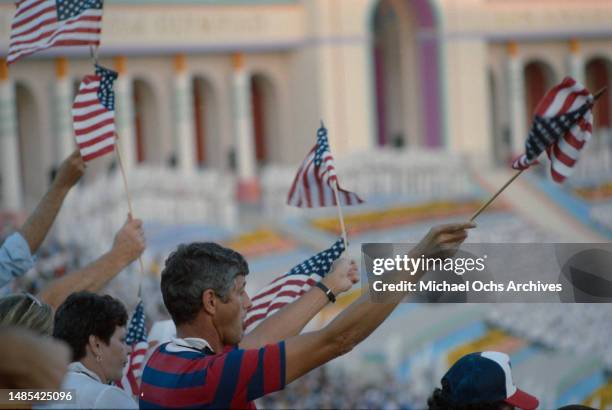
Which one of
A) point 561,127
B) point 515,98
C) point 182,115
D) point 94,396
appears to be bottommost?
point 515,98

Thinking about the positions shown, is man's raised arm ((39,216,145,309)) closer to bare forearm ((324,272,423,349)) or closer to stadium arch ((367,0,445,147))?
bare forearm ((324,272,423,349))

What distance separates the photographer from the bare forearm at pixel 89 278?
4.49 meters

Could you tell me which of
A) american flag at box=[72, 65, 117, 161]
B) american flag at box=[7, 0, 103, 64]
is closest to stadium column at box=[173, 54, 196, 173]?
american flag at box=[7, 0, 103, 64]

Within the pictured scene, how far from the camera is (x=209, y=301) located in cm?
338

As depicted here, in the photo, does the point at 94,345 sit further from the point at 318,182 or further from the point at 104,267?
the point at 318,182

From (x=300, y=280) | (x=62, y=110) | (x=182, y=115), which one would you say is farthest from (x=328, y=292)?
(x=182, y=115)

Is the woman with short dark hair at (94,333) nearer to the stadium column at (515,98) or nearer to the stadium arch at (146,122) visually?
the stadium arch at (146,122)

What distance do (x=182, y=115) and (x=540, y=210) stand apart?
23.7ft

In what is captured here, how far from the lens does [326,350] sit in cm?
320

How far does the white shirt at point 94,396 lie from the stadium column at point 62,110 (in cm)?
1736

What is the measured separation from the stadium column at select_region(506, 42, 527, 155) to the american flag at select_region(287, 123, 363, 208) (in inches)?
829

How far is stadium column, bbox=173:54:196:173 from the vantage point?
2223 centimetres

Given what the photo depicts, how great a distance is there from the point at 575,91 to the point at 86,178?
18163 mm

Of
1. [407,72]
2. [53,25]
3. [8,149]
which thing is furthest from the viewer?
[407,72]
